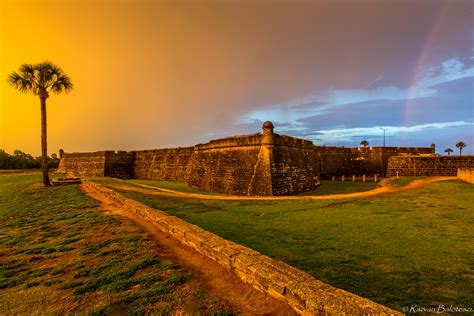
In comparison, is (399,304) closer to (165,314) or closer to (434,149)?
(165,314)

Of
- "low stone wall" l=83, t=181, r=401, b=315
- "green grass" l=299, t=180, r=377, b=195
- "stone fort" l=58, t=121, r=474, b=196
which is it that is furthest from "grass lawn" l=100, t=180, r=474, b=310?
"green grass" l=299, t=180, r=377, b=195

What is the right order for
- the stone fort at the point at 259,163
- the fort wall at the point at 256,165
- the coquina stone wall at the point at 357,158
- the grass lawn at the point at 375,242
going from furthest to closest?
→ the coquina stone wall at the point at 357,158, the stone fort at the point at 259,163, the fort wall at the point at 256,165, the grass lawn at the point at 375,242

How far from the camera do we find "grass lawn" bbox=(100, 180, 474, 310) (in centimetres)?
328

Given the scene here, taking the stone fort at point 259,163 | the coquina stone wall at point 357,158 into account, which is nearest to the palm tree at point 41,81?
the stone fort at point 259,163

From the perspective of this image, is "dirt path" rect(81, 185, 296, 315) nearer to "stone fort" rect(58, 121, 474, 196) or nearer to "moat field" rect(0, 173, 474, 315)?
"moat field" rect(0, 173, 474, 315)

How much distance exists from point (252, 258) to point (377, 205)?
7.65 m

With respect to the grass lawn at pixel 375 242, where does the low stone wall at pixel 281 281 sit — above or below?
above

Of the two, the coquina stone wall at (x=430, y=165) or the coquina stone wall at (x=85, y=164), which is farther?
the coquina stone wall at (x=85, y=164)

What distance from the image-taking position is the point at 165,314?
2.75 metres

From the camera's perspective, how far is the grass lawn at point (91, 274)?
297 cm

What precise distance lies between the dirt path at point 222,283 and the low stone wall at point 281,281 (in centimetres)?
8

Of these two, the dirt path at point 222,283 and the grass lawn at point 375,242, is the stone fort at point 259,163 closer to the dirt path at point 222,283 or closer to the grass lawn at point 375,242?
the grass lawn at point 375,242

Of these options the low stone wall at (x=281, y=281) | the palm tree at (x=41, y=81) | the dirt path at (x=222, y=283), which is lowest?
the dirt path at (x=222, y=283)

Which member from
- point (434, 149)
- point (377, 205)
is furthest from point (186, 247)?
point (434, 149)
